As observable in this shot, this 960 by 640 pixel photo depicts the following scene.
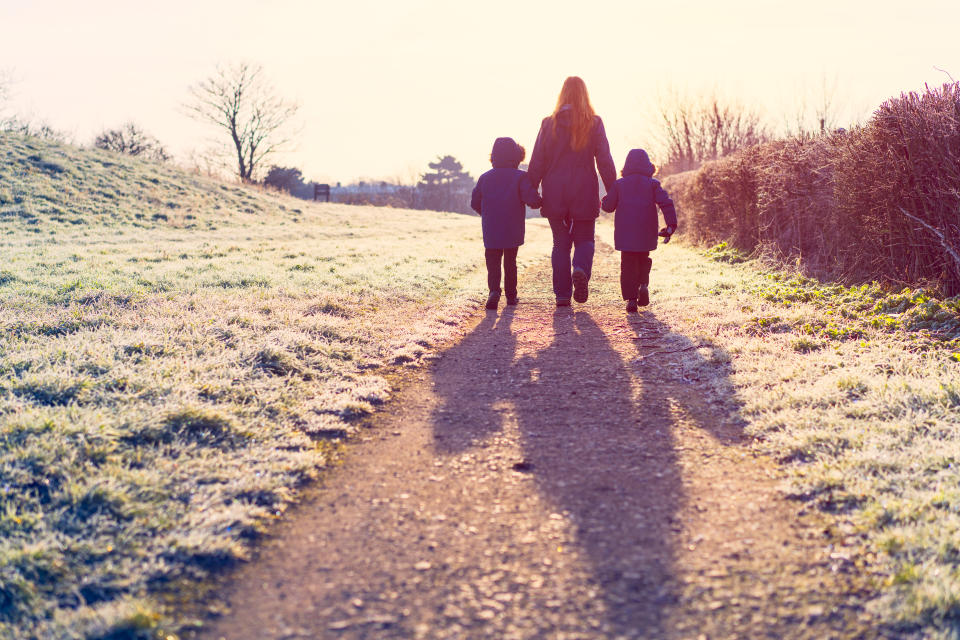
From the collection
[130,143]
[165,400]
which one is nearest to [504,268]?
[165,400]

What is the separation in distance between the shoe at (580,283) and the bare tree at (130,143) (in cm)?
Answer: 4181

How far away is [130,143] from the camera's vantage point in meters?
43.7

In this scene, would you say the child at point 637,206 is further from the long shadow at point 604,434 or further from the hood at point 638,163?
the long shadow at point 604,434

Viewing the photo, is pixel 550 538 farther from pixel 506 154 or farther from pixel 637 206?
pixel 506 154

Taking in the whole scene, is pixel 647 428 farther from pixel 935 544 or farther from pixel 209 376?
pixel 209 376

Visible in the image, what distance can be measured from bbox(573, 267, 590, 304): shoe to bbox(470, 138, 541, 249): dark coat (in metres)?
0.70

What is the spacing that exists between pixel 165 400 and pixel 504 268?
14.1 ft

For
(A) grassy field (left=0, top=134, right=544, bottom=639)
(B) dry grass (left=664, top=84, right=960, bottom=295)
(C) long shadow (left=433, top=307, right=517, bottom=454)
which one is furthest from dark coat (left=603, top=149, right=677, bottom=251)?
(B) dry grass (left=664, top=84, right=960, bottom=295)

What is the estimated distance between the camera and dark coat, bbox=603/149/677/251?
21.9 ft

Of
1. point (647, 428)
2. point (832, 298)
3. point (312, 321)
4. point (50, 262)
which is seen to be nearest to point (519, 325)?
point (312, 321)

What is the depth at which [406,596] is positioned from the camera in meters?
2.22

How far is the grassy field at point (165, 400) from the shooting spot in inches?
91.8

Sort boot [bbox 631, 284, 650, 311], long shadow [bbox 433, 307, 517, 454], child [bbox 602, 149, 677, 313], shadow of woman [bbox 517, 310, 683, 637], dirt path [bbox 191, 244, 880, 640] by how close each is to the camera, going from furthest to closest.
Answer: boot [bbox 631, 284, 650, 311]
child [bbox 602, 149, 677, 313]
long shadow [bbox 433, 307, 517, 454]
shadow of woman [bbox 517, 310, 683, 637]
dirt path [bbox 191, 244, 880, 640]

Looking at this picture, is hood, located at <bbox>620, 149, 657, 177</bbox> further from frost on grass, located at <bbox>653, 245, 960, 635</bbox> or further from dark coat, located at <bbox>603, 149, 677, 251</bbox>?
frost on grass, located at <bbox>653, 245, 960, 635</bbox>
